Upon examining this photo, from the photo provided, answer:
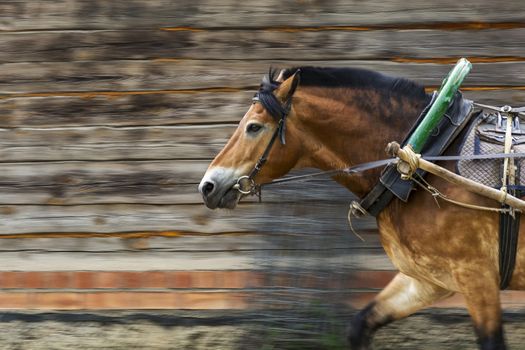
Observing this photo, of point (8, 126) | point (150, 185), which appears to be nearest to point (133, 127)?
point (150, 185)

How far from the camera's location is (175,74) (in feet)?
15.6

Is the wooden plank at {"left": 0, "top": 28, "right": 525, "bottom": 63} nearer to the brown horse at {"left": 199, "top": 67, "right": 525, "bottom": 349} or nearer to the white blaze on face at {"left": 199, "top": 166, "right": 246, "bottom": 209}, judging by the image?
the brown horse at {"left": 199, "top": 67, "right": 525, "bottom": 349}

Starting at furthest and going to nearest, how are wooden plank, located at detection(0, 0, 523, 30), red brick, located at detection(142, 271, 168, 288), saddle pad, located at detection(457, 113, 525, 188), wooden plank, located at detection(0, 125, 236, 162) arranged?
1. red brick, located at detection(142, 271, 168, 288)
2. wooden plank, located at detection(0, 125, 236, 162)
3. wooden plank, located at detection(0, 0, 523, 30)
4. saddle pad, located at detection(457, 113, 525, 188)

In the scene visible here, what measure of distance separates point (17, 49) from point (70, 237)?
3.75 ft

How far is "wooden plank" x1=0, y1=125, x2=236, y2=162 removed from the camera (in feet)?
15.6

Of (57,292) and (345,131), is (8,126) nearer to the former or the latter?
(57,292)

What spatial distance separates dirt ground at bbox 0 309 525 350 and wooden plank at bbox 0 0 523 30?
64.0 inches

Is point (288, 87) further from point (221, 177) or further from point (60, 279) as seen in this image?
point (60, 279)

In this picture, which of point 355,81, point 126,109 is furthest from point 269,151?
point 126,109

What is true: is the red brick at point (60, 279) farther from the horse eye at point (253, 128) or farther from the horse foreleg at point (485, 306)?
the horse foreleg at point (485, 306)

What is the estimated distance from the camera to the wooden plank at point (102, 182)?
15.8 ft

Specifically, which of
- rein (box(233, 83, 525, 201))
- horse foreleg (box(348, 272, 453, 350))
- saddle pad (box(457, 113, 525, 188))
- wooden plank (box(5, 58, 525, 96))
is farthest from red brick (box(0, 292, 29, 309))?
saddle pad (box(457, 113, 525, 188))

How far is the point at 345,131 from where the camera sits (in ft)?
11.6

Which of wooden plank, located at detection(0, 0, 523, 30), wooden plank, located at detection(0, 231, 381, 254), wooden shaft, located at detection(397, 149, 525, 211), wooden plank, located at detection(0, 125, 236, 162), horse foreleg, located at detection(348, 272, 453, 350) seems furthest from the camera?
wooden plank, located at detection(0, 125, 236, 162)
